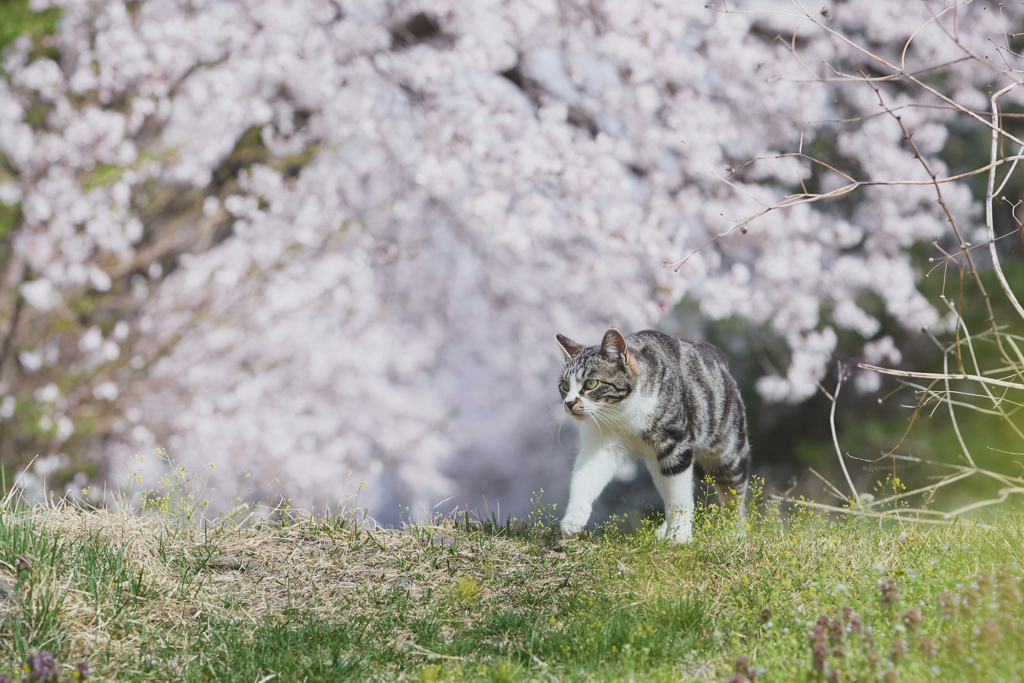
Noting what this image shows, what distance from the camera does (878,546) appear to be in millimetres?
3475

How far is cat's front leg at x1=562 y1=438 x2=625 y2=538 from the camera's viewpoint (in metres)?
3.83

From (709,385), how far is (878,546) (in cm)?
133

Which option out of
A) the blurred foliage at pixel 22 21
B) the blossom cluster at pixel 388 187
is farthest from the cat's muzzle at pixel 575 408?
the blurred foliage at pixel 22 21

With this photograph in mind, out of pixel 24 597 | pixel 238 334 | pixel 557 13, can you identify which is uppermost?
pixel 557 13

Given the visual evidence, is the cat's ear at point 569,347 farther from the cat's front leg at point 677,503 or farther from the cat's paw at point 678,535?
the cat's paw at point 678,535

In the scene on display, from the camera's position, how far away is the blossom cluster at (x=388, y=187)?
6.62 metres

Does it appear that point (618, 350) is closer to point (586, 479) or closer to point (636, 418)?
point (636, 418)

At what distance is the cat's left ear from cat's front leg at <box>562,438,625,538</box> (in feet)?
1.56

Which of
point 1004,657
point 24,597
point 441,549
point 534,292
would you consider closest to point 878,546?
point 1004,657

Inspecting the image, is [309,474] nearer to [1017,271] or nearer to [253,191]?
[253,191]

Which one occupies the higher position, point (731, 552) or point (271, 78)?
point (271, 78)

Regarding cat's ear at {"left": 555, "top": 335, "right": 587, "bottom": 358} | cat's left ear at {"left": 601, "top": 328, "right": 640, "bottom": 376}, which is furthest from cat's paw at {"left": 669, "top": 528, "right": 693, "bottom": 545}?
cat's ear at {"left": 555, "top": 335, "right": 587, "bottom": 358}

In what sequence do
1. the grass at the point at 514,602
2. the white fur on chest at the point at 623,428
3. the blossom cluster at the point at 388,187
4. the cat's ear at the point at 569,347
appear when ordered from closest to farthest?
the grass at the point at 514,602, the white fur on chest at the point at 623,428, the cat's ear at the point at 569,347, the blossom cluster at the point at 388,187

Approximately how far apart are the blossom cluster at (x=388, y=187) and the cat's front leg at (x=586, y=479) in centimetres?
283
